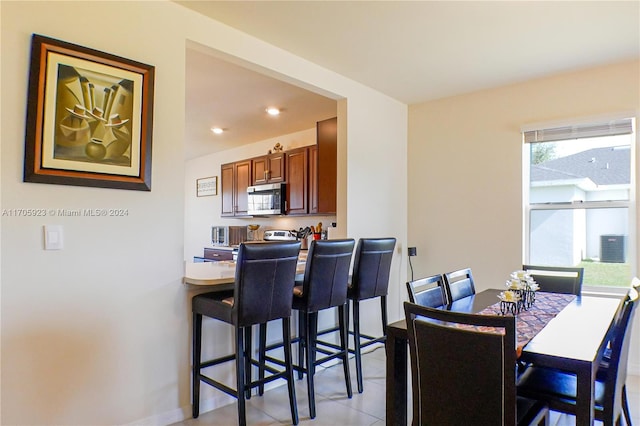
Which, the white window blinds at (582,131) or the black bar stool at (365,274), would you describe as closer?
the black bar stool at (365,274)

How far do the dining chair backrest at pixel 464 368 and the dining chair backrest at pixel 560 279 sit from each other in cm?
161

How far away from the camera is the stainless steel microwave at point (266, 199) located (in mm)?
5048

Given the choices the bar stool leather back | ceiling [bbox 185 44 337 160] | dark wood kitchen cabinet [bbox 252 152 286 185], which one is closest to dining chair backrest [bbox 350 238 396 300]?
the bar stool leather back

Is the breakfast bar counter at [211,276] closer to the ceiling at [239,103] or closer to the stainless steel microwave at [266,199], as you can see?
the ceiling at [239,103]

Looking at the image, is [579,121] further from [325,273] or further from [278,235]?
[278,235]

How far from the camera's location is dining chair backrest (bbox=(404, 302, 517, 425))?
4.32ft

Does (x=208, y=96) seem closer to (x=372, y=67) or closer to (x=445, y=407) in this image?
(x=372, y=67)

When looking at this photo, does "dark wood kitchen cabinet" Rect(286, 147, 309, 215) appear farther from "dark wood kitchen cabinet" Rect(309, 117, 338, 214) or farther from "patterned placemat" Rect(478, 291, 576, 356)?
"patterned placemat" Rect(478, 291, 576, 356)

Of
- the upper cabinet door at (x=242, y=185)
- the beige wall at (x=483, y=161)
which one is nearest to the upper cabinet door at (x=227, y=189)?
the upper cabinet door at (x=242, y=185)

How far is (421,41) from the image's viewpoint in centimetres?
272

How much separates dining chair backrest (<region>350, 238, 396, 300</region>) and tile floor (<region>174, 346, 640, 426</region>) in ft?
2.23

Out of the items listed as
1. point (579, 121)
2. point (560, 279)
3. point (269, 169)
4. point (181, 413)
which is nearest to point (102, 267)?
point (181, 413)

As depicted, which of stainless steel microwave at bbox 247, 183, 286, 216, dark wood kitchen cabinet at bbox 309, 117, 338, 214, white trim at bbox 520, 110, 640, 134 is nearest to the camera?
white trim at bbox 520, 110, 640, 134

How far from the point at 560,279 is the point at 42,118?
131 inches
